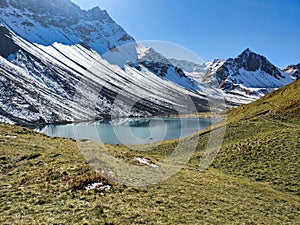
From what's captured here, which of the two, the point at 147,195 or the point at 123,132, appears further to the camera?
the point at 123,132

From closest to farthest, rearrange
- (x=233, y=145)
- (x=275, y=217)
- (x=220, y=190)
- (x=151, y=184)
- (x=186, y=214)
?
(x=186, y=214), (x=275, y=217), (x=151, y=184), (x=220, y=190), (x=233, y=145)

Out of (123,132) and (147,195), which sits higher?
(123,132)

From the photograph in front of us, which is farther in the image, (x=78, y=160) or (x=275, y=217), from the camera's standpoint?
(x=78, y=160)

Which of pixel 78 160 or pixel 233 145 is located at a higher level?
pixel 233 145

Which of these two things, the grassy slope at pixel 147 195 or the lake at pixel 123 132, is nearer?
the grassy slope at pixel 147 195

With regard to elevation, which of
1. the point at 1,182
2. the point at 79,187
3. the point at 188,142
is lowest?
the point at 1,182

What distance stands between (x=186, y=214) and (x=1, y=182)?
15.3 m

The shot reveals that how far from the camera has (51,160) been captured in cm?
2750

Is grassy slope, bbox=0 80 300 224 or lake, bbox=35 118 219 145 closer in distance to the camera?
grassy slope, bbox=0 80 300 224

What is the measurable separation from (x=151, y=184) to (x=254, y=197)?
437 inches

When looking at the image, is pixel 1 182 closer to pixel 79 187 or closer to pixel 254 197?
pixel 79 187

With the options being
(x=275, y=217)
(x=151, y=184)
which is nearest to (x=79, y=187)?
(x=151, y=184)

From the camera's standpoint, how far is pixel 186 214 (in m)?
17.6

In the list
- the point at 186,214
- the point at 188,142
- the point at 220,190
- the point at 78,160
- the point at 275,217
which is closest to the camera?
the point at 186,214
